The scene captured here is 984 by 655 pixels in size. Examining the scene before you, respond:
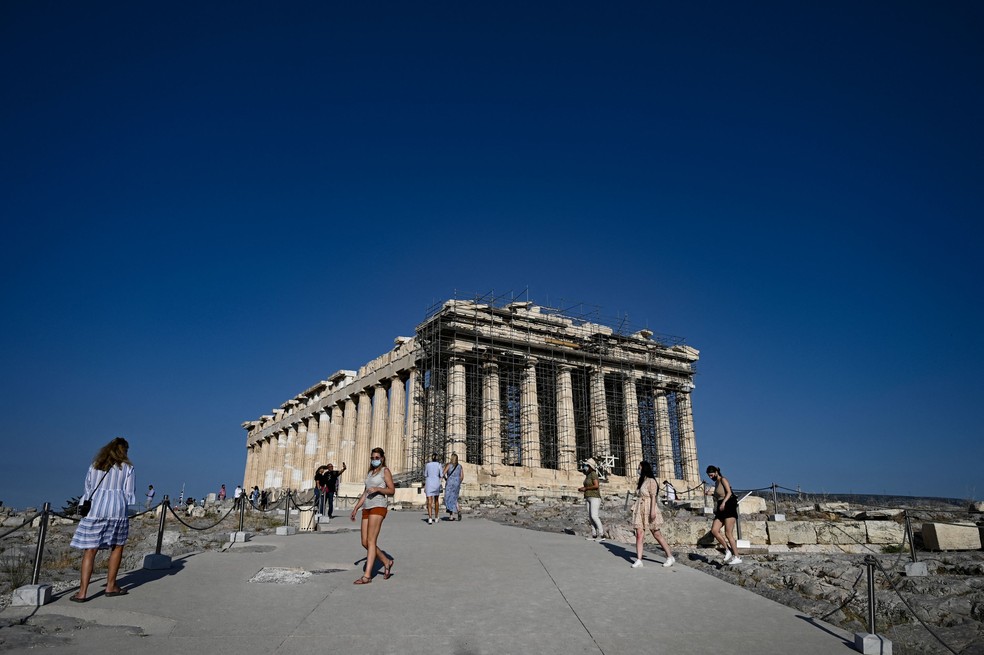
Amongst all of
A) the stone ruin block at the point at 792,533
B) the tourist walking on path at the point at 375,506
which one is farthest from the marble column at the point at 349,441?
the tourist walking on path at the point at 375,506

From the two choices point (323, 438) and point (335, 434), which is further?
point (323, 438)

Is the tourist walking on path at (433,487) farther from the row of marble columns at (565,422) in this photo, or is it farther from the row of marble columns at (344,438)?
the row of marble columns at (344,438)

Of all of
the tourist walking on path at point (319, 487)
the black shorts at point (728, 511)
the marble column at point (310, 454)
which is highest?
the marble column at point (310, 454)

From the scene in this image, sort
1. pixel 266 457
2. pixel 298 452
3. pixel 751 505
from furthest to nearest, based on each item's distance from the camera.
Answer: pixel 266 457 < pixel 298 452 < pixel 751 505

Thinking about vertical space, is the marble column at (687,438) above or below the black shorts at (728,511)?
above

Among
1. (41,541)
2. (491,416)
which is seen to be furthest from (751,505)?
(41,541)

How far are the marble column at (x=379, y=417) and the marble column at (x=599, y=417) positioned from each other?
13.0 metres

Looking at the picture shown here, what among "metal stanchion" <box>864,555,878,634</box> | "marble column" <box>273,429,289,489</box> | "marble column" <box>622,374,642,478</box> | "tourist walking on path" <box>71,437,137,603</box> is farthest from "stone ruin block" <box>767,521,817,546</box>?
"marble column" <box>273,429,289,489</box>

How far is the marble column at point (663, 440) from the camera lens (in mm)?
43031

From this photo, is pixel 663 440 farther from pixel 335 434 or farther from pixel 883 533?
pixel 883 533

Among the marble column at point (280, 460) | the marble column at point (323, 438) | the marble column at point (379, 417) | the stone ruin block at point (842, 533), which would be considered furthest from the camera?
the marble column at point (280, 460)

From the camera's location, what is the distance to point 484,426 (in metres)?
38.3

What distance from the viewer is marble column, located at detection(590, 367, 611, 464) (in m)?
40.8

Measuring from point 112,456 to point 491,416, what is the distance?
101ft
